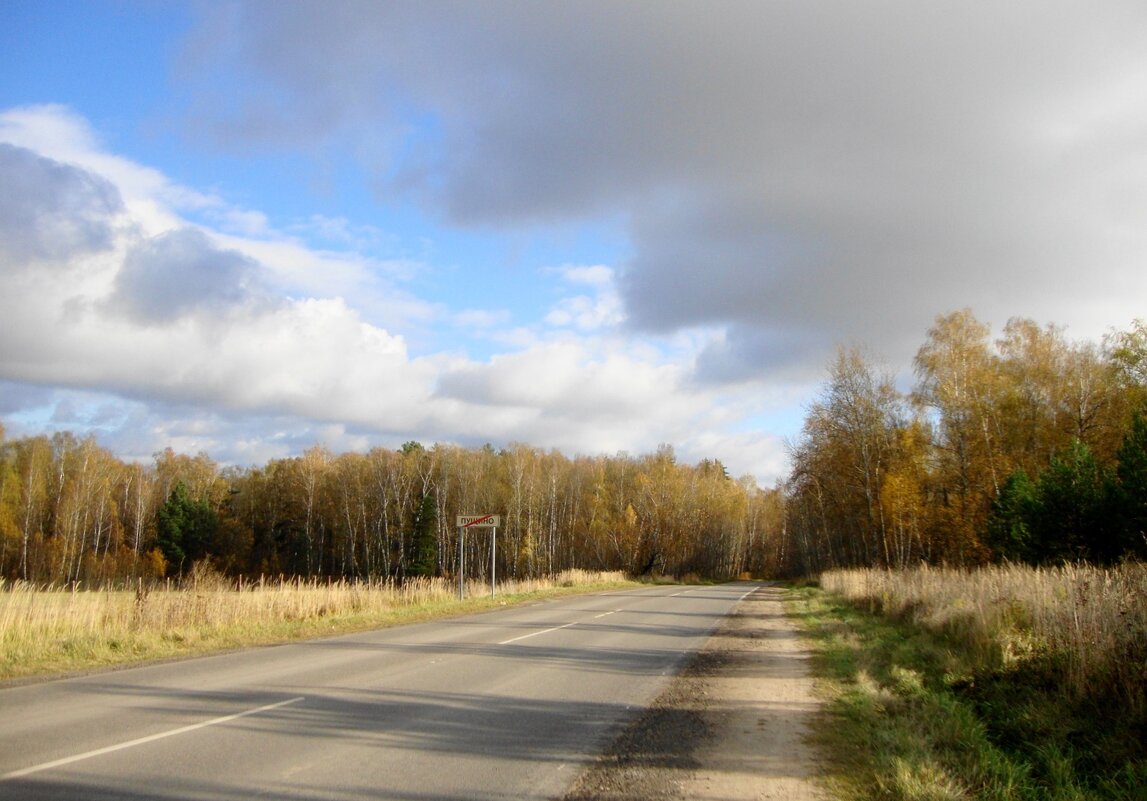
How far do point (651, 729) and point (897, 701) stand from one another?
11.2 ft

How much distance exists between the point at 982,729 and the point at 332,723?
674 centimetres

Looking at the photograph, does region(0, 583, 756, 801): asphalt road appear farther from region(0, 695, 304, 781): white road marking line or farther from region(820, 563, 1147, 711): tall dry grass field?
region(820, 563, 1147, 711): tall dry grass field

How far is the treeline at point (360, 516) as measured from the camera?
2621 inches

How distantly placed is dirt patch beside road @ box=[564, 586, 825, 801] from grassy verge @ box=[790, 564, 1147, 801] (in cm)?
38

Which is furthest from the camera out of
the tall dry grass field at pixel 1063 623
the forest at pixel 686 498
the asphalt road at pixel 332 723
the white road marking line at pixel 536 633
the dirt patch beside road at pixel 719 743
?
the forest at pixel 686 498

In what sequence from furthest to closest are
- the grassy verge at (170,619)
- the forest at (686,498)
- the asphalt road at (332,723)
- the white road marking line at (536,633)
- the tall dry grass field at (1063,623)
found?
the forest at (686,498)
the white road marking line at (536,633)
the grassy verge at (170,619)
the tall dry grass field at (1063,623)
the asphalt road at (332,723)

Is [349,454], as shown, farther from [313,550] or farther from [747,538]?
[747,538]

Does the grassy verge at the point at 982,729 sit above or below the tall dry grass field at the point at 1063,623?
below

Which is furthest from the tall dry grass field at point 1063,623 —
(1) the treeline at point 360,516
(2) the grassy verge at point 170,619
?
(1) the treeline at point 360,516

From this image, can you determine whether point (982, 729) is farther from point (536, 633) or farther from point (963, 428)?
point (963, 428)

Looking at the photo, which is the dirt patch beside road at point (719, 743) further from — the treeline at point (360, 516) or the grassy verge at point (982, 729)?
the treeline at point (360, 516)

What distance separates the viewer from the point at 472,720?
313 inches

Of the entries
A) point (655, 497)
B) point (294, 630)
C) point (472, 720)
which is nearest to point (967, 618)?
point (472, 720)

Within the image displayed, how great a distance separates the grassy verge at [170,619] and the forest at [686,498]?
24.1m
